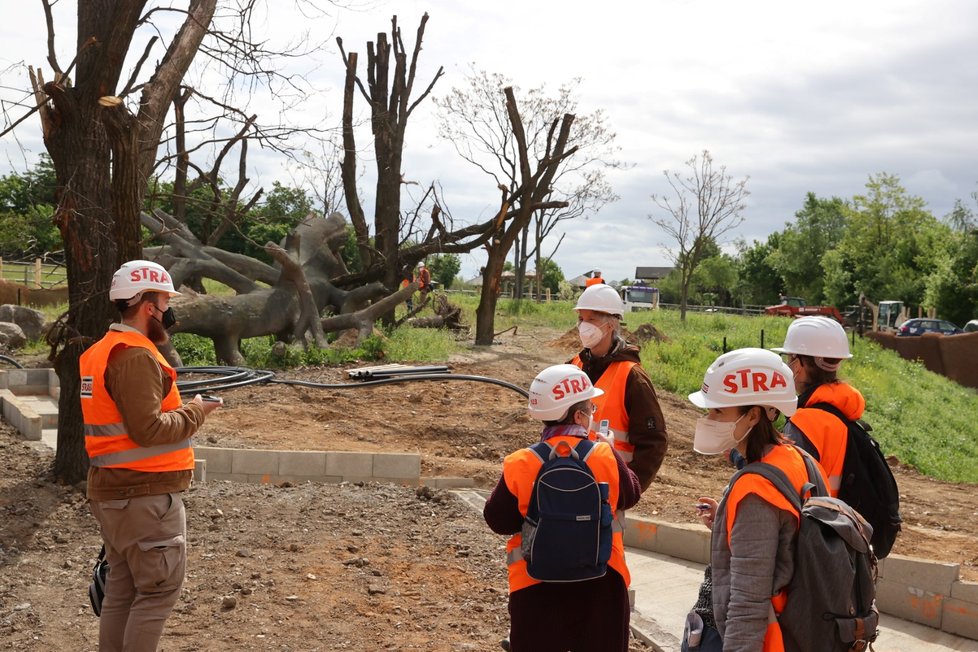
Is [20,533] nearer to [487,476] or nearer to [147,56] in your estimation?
[487,476]

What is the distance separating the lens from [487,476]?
912cm

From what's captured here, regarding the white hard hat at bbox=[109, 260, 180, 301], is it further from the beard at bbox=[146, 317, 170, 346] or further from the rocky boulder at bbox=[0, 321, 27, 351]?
the rocky boulder at bbox=[0, 321, 27, 351]

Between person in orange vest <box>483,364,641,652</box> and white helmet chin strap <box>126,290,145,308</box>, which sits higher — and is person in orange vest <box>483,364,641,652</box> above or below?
below

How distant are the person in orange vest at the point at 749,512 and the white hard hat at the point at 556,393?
0.49m

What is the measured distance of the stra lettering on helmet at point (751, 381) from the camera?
9.45ft

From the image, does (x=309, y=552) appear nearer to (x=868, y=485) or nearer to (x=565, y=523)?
(x=565, y=523)

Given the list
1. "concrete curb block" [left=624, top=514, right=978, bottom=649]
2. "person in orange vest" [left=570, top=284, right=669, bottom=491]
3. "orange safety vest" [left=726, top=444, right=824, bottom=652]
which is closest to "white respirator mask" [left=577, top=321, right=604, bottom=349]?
"person in orange vest" [left=570, top=284, right=669, bottom=491]

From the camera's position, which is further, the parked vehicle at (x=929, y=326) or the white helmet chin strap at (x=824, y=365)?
the parked vehicle at (x=929, y=326)

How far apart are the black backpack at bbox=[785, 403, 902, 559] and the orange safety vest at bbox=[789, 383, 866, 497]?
0.02m

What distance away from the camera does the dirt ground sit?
5.14 metres

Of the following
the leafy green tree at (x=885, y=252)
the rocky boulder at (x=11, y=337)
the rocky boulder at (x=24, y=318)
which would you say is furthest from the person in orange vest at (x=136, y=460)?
the leafy green tree at (x=885, y=252)

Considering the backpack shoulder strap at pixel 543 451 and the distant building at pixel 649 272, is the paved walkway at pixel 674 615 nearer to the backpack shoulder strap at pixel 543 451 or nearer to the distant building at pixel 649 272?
the backpack shoulder strap at pixel 543 451

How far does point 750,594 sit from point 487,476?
6575 millimetres

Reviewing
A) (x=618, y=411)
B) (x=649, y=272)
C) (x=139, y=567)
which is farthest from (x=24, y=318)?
(x=649, y=272)
